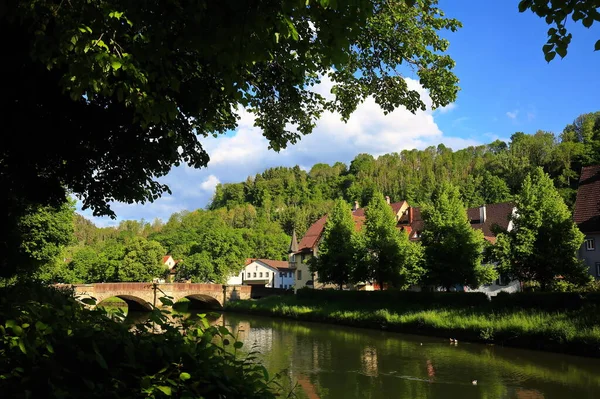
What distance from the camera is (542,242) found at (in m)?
26.7

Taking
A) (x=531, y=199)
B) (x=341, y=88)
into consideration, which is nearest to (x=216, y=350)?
(x=341, y=88)

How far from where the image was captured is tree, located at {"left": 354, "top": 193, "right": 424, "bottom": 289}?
3469cm

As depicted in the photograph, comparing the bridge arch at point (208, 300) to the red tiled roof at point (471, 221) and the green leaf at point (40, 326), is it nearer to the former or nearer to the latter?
the red tiled roof at point (471, 221)

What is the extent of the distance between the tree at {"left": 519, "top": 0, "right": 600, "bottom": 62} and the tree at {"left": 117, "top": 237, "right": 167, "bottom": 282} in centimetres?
6681

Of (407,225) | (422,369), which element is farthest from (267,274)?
(422,369)

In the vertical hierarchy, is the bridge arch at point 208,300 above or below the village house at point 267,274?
below

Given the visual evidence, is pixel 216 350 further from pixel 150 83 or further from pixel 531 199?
pixel 531 199

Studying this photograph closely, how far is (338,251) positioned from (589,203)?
62.1ft

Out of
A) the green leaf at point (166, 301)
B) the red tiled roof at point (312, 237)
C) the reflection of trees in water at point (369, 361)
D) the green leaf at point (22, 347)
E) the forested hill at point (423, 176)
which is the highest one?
the forested hill at point (423, 176)

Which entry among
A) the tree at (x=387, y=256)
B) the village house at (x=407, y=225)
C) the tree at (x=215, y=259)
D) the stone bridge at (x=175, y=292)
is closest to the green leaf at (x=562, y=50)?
the tree at (x=387, y=256)

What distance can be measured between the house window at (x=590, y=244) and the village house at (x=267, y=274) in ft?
163

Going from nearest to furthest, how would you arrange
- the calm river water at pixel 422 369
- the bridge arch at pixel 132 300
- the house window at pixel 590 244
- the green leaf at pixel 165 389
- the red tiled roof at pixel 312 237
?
the green leaf at pixel 165 389 → the calm river water at pixel 422 369 → the house window at pixel 590 244 → the bridge arch at pixel 132 300 → the red tiled roof at pixel 312 237

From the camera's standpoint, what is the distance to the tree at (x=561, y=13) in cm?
328

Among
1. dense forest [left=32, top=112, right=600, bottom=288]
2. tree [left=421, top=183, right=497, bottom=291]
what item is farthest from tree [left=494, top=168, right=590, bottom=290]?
dense forest [left=32, top=112, right=600, bottom=288]
